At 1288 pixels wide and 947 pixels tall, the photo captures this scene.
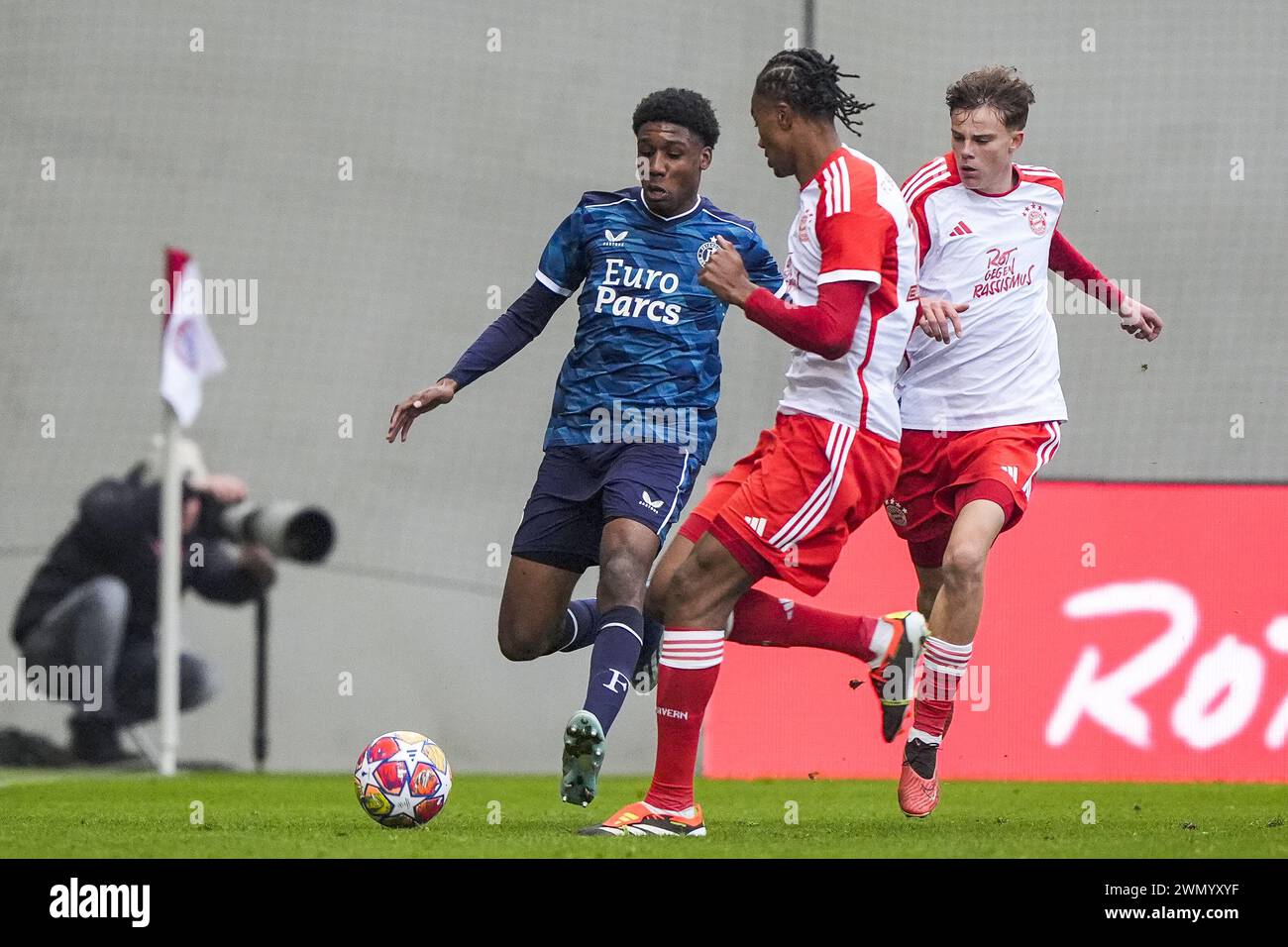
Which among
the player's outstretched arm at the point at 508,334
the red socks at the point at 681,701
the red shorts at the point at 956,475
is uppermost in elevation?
the player's outstretched arm at the point at 508,334

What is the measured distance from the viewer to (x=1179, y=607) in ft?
28.8

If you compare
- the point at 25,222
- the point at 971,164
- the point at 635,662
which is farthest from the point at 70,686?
the point at 971,164

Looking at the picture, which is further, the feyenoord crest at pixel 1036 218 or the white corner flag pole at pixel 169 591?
the white corner flag pole at pixel 169 591

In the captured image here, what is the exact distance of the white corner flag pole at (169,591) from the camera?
923 cm

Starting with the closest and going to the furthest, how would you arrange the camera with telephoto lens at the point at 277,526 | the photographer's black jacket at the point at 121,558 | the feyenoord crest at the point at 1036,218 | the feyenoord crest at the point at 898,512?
1. the feyenoord crest at the point at 1036,218
2. the feyenoord crest at the point at 898,512
3. the camera with telephoto lens at the point at 277,526
4. the photographer's black jacket at the point at 121,558

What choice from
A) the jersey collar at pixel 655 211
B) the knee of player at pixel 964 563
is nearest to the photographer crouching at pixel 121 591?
the jersey collar at pixel 655 211

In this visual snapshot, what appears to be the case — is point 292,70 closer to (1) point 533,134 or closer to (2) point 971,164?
(1) point 533,134

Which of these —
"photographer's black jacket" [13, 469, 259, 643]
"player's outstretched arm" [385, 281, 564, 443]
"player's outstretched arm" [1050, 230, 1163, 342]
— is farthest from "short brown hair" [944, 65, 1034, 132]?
"photographer's black jacket" [13, 469, 259, 643]

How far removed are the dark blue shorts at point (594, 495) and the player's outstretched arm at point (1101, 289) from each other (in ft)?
4.60

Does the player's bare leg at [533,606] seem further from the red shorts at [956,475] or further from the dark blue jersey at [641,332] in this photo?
the red shorts at [956,475]

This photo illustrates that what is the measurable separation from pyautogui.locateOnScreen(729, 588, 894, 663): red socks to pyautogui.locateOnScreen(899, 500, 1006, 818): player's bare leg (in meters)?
0.18

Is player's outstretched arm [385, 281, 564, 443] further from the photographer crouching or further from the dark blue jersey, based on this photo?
the photographer crouching

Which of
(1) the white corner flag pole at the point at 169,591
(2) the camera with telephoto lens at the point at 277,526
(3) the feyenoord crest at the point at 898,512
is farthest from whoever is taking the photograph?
(2) the camera with telephoto lens at the point at 277,526

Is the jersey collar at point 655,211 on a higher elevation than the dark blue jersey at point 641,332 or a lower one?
higher
